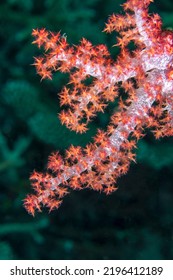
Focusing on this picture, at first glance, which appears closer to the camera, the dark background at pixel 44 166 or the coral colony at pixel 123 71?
the coral colony at pixel 123 71

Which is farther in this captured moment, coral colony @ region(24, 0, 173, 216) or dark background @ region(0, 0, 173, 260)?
dark background @ region(0, 0, 173, 260)

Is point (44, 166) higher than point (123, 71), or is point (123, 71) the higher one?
point (123, 71)

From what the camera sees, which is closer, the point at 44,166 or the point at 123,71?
the point at 123,71

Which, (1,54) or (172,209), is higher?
(1,54)

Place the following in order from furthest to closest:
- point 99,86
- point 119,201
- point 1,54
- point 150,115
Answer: point 119,201 < point 1,54 < point 150,115 < point 99,86
